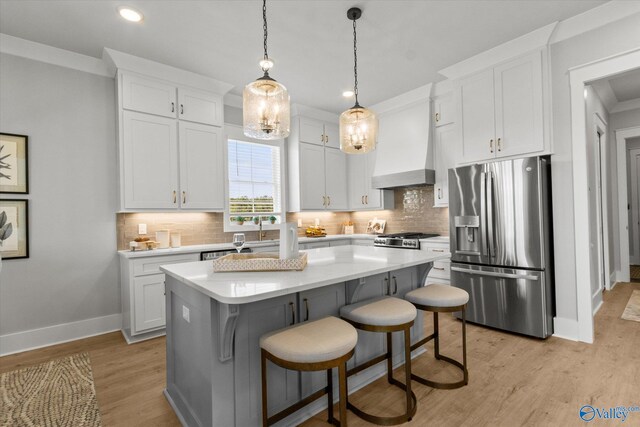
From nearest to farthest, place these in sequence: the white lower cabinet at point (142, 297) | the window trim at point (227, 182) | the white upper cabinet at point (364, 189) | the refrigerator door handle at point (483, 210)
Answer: the white lower cabinet at point (142, 297)
the refrigerator door handle at point (483, 210)
the window trim at point (227, 182)
the white upper cabinet at point (364, 189)

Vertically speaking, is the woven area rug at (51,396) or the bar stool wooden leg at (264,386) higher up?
the bar stool wooden leg at (264,386)

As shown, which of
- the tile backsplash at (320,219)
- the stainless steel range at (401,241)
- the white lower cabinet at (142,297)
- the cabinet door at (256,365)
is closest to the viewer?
the cabinet door at (256,365)

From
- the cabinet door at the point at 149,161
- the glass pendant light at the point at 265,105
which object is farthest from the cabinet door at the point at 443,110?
the cabinet door at the point at 149,161

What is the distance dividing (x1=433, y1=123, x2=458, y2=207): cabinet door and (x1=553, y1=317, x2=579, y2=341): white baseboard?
5.92ft

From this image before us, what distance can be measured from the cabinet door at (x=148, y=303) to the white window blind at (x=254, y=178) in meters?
1.45

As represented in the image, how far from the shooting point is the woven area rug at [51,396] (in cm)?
196

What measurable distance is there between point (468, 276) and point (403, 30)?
102 inches

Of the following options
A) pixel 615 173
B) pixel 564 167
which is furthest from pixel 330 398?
pixel 615 173

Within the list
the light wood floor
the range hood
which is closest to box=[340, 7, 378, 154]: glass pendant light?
the light wood floor

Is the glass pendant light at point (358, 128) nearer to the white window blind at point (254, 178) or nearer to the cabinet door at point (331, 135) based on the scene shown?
the white window blind at point (254, 178)

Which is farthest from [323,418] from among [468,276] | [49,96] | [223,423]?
[49,96]

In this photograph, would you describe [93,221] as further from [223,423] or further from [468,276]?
[468,276]

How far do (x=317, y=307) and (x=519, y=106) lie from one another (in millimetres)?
2915

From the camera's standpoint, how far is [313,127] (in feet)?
16.8
